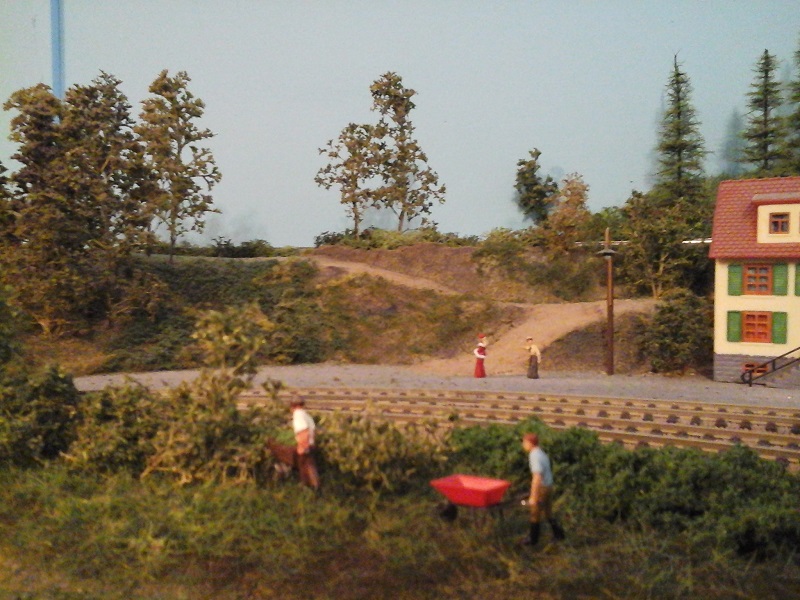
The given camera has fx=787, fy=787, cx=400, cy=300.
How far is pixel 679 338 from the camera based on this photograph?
2264 centimetres

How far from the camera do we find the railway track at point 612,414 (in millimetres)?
13117

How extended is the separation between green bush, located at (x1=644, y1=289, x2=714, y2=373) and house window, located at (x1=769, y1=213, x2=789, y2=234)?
3.26m

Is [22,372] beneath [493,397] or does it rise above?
above

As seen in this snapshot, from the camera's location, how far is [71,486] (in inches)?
420

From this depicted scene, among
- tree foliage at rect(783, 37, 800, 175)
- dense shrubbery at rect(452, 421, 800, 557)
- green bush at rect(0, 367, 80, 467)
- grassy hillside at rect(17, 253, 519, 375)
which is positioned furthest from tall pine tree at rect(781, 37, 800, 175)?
green bush at rect(0, 367, 80, 467)

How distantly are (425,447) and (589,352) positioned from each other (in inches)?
581

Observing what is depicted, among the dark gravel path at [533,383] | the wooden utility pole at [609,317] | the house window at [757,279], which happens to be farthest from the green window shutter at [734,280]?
the wooden utility pole at [609,317]

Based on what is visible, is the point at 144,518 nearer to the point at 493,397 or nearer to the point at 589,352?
the point at 493,397

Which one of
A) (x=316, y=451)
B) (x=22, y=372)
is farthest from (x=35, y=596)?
(x=22, y=372)

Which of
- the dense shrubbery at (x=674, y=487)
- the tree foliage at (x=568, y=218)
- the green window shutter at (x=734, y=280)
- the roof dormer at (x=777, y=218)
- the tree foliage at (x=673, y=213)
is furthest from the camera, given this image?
the tree foliage at (x=568, y=218)

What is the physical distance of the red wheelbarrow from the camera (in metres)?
8.27

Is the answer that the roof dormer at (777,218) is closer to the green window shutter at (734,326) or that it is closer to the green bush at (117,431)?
the green window shutter at (734,326)

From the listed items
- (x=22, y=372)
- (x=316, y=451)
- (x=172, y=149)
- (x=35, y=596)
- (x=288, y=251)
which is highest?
(x=172, y=149)

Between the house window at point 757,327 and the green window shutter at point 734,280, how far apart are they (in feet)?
2.12
